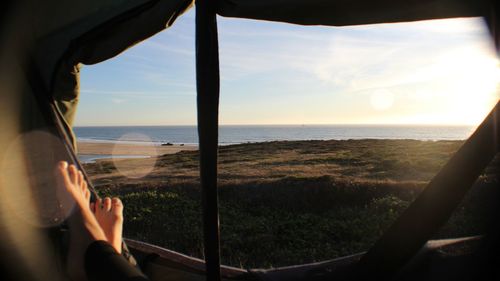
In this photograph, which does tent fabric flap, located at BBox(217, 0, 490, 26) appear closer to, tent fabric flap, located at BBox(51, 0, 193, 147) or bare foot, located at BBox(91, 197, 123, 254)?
tent fabric flap, located at BBox(51, 0, 193, 147)

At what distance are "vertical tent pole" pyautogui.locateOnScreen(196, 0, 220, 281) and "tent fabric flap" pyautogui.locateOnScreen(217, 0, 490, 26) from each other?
0.44 feet

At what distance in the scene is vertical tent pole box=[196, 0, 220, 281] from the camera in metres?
1.58

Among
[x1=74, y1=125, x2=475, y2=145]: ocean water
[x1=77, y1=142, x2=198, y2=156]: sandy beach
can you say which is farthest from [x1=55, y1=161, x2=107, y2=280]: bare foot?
[x1=74, y1=125, x2=475, y2=145]: ocean water

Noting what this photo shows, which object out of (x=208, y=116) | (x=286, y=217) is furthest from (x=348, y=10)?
(x=286, y=217)

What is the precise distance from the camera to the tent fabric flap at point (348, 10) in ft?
5.31

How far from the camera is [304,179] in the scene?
8.96m

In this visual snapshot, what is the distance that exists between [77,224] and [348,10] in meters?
1.84

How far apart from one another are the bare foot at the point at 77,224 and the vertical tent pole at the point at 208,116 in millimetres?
798

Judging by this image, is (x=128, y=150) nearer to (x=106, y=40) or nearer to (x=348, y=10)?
(x=106, y=40)

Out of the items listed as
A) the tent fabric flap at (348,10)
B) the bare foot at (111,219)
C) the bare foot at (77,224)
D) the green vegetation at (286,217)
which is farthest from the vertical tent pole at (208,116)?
the green vegetation at (286,217)

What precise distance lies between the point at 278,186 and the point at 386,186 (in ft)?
7.71

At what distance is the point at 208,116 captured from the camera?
1.57 metres

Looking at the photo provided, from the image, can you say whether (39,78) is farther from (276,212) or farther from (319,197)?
(319,197)

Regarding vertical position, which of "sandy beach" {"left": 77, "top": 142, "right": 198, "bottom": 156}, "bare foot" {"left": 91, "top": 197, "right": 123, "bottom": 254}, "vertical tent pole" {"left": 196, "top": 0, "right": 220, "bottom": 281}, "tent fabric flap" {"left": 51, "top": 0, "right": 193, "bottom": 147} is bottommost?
"sandy beach" {"left": 77, "top": 142, "right": 198, "bottom": 156}
